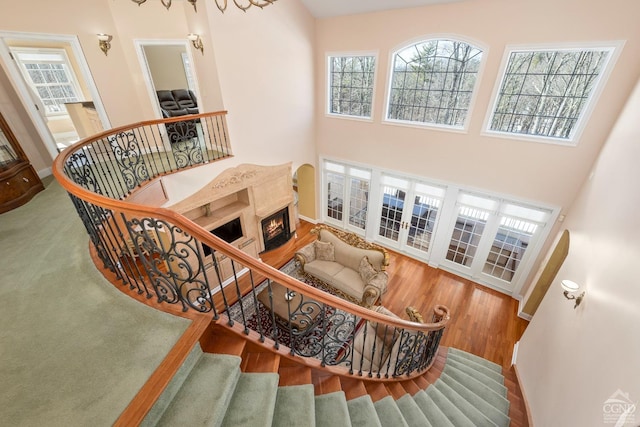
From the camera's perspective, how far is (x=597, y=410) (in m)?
1.95

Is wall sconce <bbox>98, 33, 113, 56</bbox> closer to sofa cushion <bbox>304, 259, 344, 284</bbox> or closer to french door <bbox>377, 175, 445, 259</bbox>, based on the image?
sofa cushion <bbox>304, 259, 344, 284</bbox>

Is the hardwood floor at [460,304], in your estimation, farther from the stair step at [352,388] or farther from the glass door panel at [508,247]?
the stair step at [352,388]

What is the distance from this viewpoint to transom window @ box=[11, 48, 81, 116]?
20.0 ft

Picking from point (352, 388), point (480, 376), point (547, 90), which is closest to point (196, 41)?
point (352, 388)

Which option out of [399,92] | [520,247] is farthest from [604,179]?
[399,92]

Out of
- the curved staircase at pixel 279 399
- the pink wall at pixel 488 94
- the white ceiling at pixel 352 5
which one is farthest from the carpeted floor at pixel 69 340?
the white ceiling at pixel 352 5

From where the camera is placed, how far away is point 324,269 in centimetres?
615

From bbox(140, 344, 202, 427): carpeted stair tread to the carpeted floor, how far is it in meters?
0.14

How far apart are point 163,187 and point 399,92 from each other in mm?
5351

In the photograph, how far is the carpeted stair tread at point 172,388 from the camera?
4.61 ft

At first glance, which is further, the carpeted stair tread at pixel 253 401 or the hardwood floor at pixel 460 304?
the hardwood floor at pixel 460 304

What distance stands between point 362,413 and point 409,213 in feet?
17.8

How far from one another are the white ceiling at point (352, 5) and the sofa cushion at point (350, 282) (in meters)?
5.58

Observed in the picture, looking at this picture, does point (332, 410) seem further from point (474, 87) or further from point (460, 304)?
point (474, 87)
